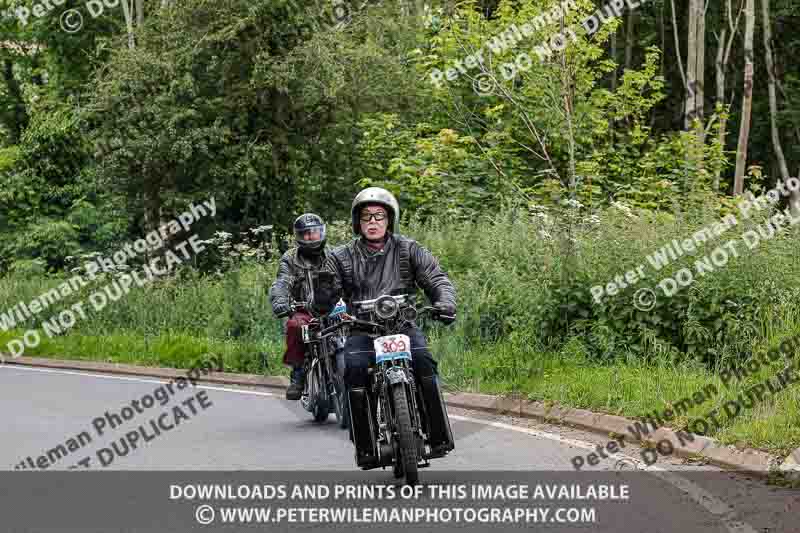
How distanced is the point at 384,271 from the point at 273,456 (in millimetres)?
2359

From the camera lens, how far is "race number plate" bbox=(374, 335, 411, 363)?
815 cm

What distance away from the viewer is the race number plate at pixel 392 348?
8.15 m

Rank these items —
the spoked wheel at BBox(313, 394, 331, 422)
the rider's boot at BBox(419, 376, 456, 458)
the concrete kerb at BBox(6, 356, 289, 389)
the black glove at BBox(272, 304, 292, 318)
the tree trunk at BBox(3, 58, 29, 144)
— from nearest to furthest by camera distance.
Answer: the rider's boot at BBox(419, 376, 456, 458) < the black glove at BBox(272, 304, 292, 318) < the spoked wheel at BBox(313, 394, 331, 422) < the concrete kerb at BBox(6, 356, 289, 389) < the tree trunk at BBox(3, 58, 29, 144)

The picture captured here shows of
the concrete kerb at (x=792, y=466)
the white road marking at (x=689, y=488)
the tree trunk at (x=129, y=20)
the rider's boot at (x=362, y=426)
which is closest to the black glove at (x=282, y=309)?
the white road marking at (x=689, y=488)

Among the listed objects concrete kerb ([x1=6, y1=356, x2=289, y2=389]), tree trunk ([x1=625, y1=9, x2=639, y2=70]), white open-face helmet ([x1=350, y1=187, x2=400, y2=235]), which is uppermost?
tree trunk ([x1=625, y1=9, x2=639, y2=70])

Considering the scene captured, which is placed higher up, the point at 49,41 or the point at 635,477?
the point at 49,41

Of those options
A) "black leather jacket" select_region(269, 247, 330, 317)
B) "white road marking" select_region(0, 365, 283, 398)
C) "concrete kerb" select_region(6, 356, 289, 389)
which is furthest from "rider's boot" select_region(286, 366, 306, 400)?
"concrete kerb" select_region(6, 356, 289, 389)

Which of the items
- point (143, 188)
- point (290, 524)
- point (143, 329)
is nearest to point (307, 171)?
point (143, 188)

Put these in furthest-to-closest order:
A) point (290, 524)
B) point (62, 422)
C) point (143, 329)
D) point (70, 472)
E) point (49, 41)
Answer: point (49, 41), point (143, 329), point (62, 422), point (70, 472), point (290, 524)

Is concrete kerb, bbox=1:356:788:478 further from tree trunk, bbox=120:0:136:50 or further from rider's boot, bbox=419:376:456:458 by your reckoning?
tree trunk, bbox=120:0:136:50

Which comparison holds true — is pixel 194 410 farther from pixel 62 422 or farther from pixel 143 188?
pixel 143 188

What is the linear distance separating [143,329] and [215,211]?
789cm

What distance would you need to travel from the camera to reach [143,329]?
22.6 meters

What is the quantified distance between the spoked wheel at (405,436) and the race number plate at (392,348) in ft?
0.63
